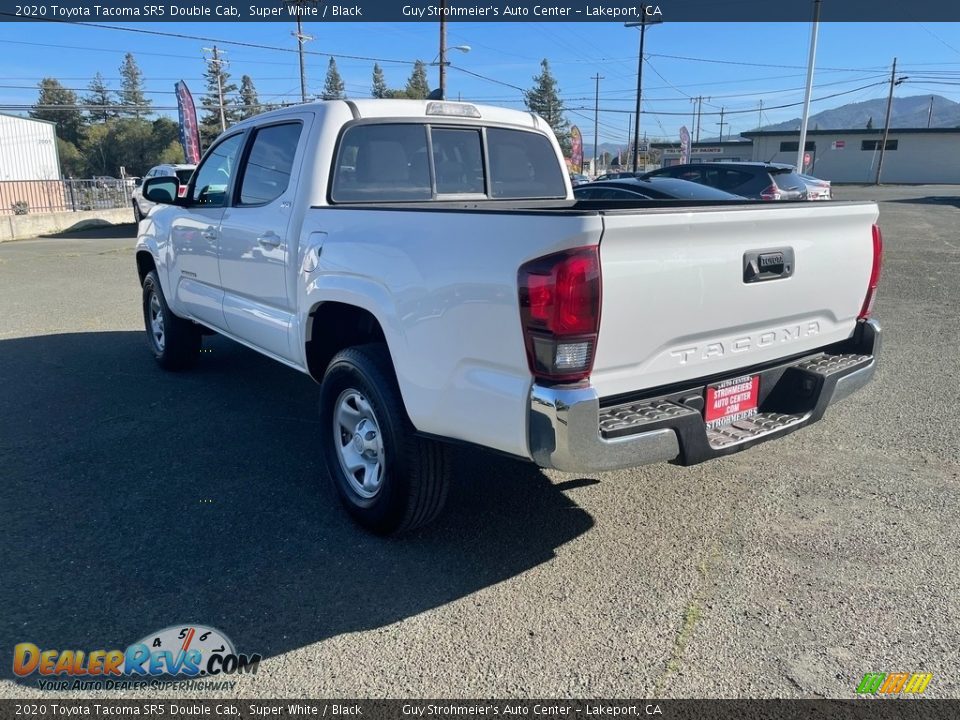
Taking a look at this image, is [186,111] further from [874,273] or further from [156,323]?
[874,273]

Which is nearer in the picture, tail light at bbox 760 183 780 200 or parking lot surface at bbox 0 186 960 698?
parking lot surface at bbox 0 186 960 698

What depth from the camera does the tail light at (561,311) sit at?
8.12 feet

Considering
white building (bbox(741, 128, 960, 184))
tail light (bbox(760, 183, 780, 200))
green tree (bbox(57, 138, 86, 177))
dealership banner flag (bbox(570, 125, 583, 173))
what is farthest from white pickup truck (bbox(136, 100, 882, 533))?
green tree (bbox(57, 138, 86, 177))

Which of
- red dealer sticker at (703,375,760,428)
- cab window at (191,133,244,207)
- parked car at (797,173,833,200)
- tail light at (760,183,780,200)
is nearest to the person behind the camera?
red dealer sticker at (703,375,760,428)

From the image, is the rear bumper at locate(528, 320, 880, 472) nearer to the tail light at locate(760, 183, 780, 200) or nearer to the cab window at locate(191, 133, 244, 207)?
the cab window at locate(191, 133, 244, 207)

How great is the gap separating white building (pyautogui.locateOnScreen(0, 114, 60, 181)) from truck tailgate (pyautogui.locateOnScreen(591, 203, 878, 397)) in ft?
148

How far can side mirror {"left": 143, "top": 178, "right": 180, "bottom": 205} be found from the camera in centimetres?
536

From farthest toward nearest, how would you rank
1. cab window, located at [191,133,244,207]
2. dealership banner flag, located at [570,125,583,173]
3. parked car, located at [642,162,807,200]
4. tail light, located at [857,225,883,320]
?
dealership banner flag, located at [570,125,583,173], parked car, located at [642,162,807,200], cab window, located at [191,133,244,207], tail light, located at [857,225,883,320]

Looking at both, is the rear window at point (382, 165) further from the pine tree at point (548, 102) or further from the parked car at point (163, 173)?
the pine tree at point (548, 102)

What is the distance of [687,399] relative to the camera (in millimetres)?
2951

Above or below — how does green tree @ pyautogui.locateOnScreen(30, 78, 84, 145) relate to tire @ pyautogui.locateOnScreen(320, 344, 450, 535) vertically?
above

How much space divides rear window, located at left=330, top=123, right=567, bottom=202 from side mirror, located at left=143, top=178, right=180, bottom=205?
2005 mm

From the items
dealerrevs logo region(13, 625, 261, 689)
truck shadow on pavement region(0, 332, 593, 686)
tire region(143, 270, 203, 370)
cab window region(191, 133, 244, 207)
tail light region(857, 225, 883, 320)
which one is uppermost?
cab window region(191, 133, 244, 207)

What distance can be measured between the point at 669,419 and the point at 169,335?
4.83 m
